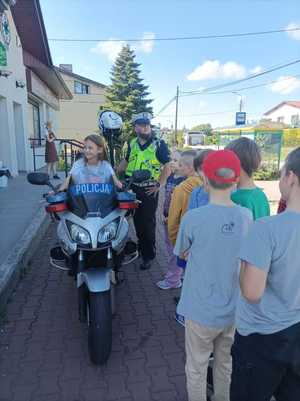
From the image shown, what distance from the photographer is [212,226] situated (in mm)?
1901

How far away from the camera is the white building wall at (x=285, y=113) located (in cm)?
7581

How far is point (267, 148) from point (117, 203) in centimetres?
1289

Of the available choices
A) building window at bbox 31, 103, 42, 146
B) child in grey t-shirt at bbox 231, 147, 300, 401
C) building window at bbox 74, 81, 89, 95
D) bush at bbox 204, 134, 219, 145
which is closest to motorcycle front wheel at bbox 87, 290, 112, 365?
child in grey t-shirt at bbox 231, 147, 300, 401

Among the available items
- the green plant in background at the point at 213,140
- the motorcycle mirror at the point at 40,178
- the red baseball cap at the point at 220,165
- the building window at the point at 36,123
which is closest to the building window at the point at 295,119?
the green plant in background at the point at 213,140

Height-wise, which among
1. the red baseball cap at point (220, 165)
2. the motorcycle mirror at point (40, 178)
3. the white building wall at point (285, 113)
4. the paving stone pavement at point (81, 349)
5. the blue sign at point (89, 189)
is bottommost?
the paving stone pavement at point (81, 349)

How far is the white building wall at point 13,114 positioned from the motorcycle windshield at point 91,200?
8.66 m

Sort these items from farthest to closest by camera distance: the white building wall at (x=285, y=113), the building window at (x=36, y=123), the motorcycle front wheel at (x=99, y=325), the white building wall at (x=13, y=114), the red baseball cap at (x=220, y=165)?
the white building wall at (x=285, y=113) < the building window at (x=36, y=123) < the white building wall at (x=13, y=114) < the motorcycle front wheel at (x=99, y=325) < the red baseball cap at (x=220, y=165)

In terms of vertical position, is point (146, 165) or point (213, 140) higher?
point (146, 165)

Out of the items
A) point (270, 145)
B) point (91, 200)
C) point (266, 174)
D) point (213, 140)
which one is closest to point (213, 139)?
point (213, 140)

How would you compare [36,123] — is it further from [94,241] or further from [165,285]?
[94,241]

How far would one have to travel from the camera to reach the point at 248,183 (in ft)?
7.61

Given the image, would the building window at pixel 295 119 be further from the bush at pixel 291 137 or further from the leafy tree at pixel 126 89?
the leafy tree at pixel 126 89

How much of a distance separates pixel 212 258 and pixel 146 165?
8.22ft

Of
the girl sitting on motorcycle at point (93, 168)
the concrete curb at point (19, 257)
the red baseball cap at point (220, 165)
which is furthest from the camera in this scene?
the concrete curb at point (19, 257)
